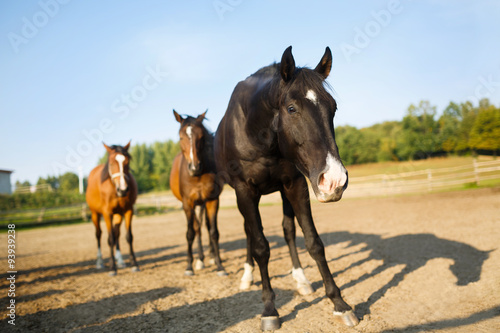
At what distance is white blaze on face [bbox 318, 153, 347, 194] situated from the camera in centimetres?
213

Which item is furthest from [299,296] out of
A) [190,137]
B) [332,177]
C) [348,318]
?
[190,137]

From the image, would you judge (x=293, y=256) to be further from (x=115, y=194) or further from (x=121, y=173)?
(x=115, y=194)

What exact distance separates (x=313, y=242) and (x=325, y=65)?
1.82 metres

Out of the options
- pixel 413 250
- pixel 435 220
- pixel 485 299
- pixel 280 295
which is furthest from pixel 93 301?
pixel 435 220

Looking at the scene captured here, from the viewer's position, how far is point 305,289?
381cm

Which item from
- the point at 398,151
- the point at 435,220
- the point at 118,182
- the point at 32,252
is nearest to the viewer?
the point at 118,182

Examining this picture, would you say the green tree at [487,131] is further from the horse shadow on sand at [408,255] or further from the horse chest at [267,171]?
the horse chest at [267,171]

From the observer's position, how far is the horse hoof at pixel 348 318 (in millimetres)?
2776

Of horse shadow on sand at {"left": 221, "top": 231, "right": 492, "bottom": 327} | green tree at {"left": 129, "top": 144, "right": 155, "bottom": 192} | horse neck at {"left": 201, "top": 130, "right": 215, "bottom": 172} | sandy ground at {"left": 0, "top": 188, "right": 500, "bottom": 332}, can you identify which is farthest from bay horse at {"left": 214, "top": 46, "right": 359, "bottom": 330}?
green tree at {"left": 129, "top": 144, "right": 155, "bottom": 192}

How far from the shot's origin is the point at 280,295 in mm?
3854

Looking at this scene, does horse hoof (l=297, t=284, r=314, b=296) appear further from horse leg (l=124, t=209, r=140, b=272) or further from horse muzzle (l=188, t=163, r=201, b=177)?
horse leg (l=124, t=209, r=140, b=272)

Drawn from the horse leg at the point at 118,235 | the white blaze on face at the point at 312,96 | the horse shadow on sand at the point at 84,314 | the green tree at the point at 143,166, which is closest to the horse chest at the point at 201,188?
the horse shadow on sand at the point at 84,314

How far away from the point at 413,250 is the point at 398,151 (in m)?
50.7

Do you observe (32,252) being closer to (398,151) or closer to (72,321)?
(72,321)
